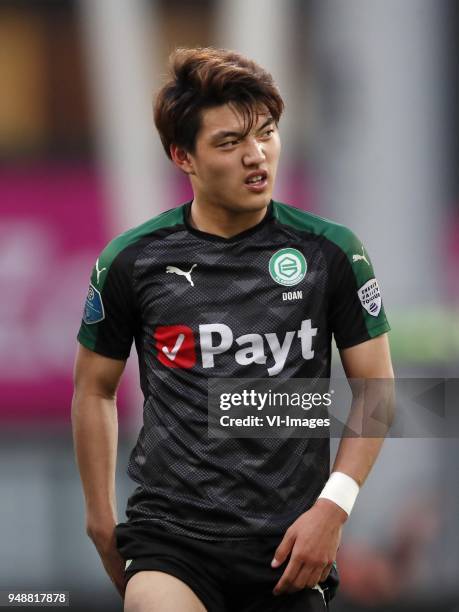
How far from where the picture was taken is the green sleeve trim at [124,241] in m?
4.61

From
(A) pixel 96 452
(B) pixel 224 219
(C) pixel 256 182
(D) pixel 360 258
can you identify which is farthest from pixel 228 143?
(A) pixel 96 452

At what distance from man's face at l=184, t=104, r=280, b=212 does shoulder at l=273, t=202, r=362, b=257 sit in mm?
164

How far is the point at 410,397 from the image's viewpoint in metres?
5.90

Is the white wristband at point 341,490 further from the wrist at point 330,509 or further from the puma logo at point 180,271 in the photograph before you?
the puma logo at point 180,271

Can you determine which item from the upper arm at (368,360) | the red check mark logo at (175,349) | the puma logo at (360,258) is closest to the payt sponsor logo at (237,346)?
the red check mark logo at (175,349)

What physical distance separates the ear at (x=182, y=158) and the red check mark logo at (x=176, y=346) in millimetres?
517

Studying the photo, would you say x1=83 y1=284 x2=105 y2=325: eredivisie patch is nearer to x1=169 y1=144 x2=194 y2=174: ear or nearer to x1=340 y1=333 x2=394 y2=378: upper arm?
x1=169 y1=144 x2=194 y2=174: ear

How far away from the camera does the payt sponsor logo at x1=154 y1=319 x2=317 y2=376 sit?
174 inches

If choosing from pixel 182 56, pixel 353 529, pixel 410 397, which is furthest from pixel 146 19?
pixel 182 56

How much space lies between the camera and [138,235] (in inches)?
183

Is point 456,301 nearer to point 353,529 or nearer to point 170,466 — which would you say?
point 353,529

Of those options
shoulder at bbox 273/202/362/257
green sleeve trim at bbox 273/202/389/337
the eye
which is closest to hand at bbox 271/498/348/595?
green sleeve trim at bbox 273/202/389/337

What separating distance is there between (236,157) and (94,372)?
0.85 meters

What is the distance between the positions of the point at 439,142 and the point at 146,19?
2.64 m
